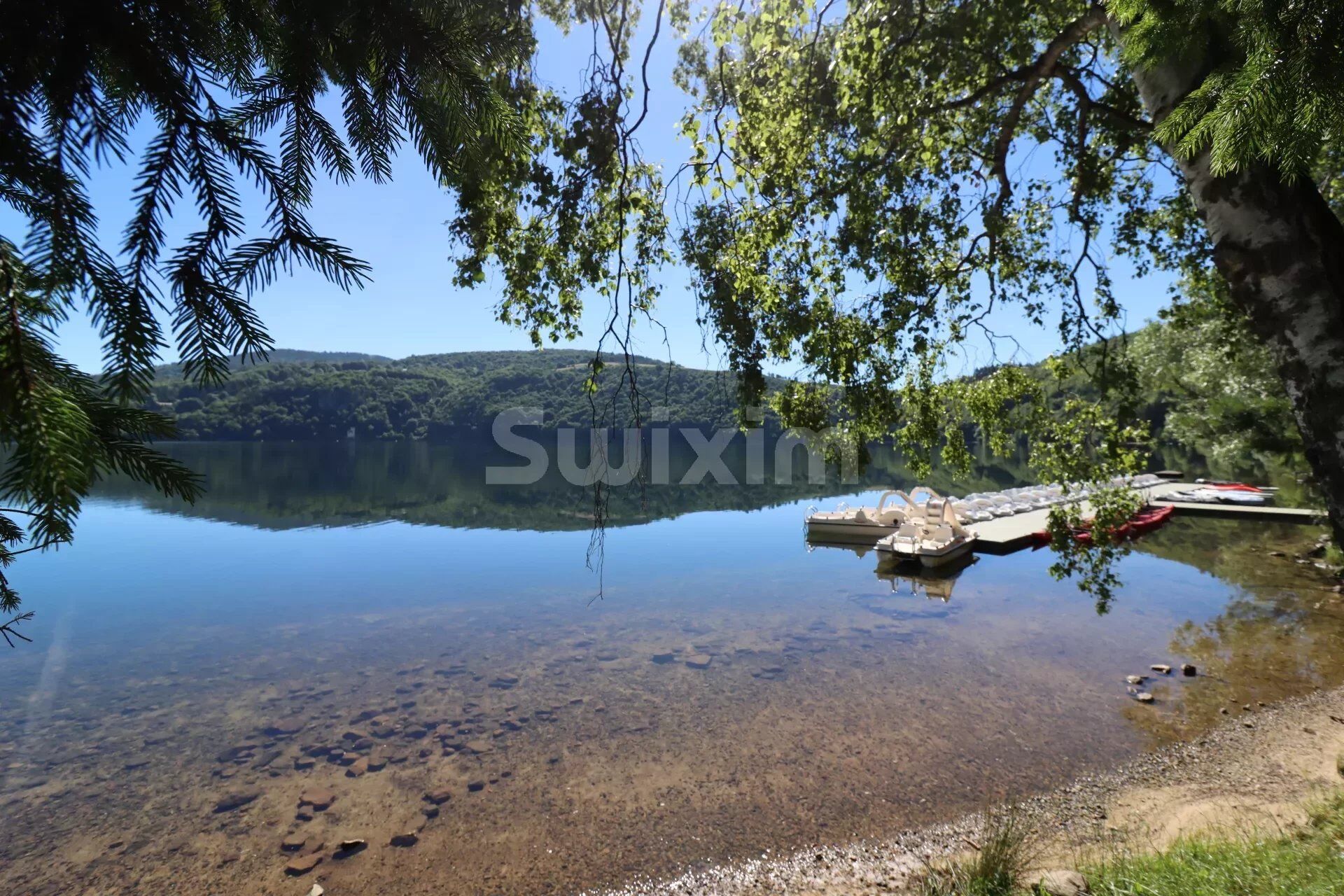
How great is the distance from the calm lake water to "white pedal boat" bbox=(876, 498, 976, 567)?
1079mm

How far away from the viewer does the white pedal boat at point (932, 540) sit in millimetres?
20453

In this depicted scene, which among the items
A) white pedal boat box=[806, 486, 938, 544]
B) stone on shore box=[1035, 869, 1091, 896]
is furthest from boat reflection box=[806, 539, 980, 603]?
stone on shore box=[1035, 869, 1091, 896]

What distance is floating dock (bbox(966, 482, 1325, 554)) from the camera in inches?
903

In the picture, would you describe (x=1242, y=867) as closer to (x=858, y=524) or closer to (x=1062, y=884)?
(x=1062, y=884)

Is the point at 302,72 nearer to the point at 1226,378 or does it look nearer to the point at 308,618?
the point at 308,618

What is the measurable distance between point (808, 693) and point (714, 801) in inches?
148

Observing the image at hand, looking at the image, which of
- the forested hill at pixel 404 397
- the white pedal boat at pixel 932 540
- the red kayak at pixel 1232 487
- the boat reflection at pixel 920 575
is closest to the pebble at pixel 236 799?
the boat reflection at pixel 920 575

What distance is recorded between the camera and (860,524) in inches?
1017

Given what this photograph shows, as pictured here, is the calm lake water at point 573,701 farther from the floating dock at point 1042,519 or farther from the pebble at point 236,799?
the floating dock at point 1042,519

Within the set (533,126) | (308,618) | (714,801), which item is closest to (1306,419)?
(533,126)

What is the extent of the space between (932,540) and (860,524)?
488 cm

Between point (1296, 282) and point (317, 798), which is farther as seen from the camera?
point (317, 798)

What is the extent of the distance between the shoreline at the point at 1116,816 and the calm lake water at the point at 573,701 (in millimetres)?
361

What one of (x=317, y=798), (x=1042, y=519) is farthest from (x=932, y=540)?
(x=317, y=798)
